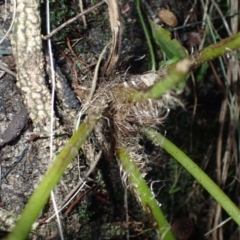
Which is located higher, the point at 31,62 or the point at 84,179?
the point at 31,62

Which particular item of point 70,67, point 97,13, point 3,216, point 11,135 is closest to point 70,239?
point 3,216

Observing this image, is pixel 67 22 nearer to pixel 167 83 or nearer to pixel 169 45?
pixel 169 45

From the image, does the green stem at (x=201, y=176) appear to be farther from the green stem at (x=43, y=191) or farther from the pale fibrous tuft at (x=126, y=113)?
the green stem at (x=43, y=191)

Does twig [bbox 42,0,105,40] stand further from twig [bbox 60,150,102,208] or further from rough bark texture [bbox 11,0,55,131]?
twig [bbox 60,150,102,208]

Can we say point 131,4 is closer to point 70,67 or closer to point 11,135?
point 70,67

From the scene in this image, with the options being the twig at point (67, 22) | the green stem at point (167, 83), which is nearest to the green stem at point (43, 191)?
the green stem at point (167, 83)

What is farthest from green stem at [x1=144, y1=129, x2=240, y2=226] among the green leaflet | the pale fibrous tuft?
the green leaflet

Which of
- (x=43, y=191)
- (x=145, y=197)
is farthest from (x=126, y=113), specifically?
(x=43, y=191)
